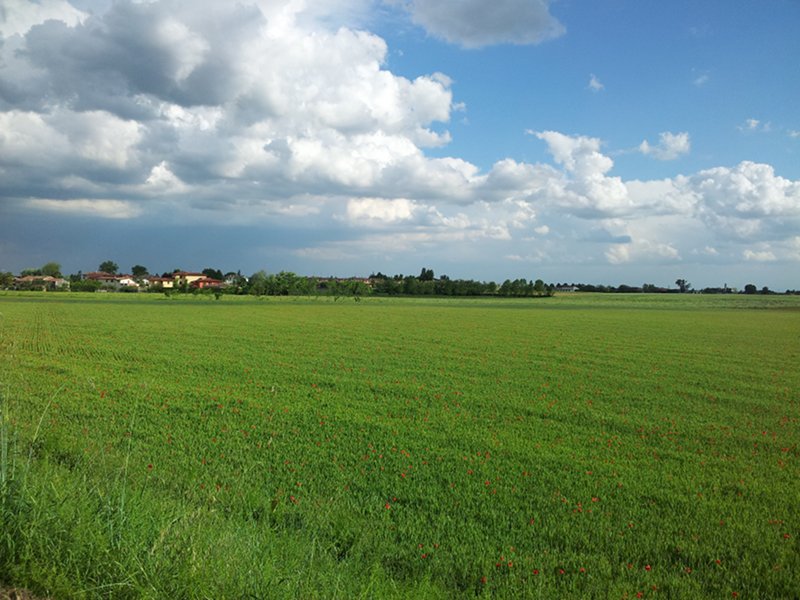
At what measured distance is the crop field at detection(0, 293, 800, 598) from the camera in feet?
15.8

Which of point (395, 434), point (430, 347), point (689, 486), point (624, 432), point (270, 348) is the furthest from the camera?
point (430, 347)

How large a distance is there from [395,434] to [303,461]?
2512 mm

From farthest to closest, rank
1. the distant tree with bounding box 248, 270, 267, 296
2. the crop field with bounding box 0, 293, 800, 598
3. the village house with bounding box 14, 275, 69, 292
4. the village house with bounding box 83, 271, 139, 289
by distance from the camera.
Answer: the village house with bounding box 83, 271, 139, 289 → the distant tree with bounding box 248, 270, 267, 296 → the village house with bounding box 14, 275, 69, 292 → the crop field with bounding box 0, 293, 800, 598

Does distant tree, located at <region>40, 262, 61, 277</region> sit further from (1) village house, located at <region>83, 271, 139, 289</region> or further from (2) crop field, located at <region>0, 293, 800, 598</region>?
(2) crop field, located at <region>0, 293, 800, 598</region>

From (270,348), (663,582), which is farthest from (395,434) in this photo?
(270,348)

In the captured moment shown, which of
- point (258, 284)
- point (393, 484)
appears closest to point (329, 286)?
point (258, 284)

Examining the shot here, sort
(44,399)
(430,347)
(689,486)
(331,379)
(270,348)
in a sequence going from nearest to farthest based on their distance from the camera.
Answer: (689,486)
(44,399)
(331,379)
(270,348)
(430,347)

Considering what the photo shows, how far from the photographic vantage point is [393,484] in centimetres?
841

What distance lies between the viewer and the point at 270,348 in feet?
88.1

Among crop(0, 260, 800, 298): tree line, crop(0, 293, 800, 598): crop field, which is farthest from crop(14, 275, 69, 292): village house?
crop(0, 293, 800, 598): crop field

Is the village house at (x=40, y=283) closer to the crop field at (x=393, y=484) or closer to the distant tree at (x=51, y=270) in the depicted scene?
the distant tree at (x=51, y=270)

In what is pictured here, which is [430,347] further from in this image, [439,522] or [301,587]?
[301,587]

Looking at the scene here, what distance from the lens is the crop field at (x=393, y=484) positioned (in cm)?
480

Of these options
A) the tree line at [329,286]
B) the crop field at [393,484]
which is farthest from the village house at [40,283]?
the crop field at [393,484]
